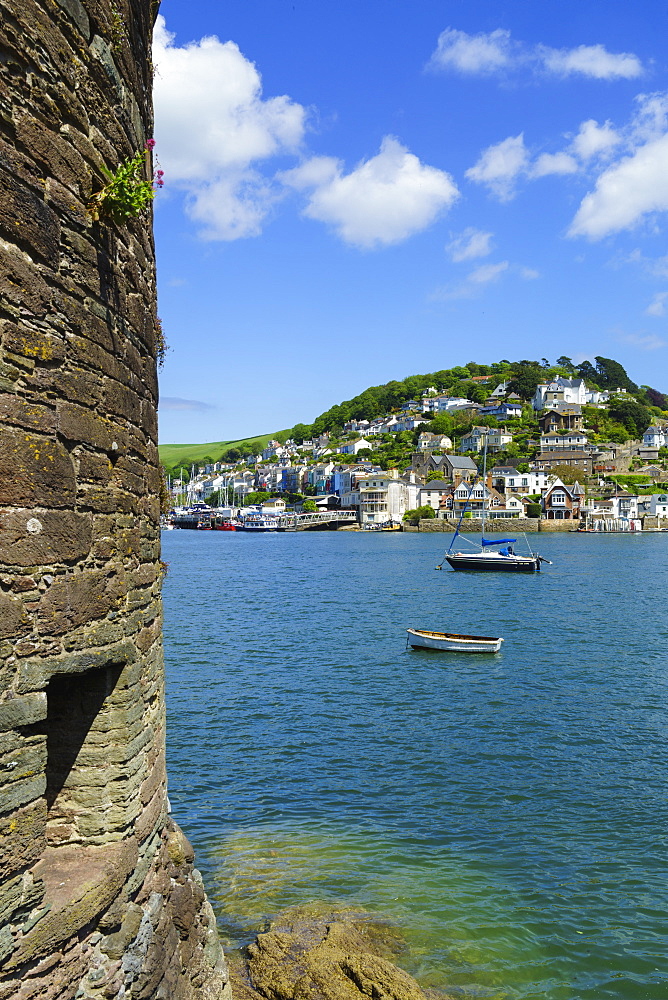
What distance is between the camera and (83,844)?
15.4ft

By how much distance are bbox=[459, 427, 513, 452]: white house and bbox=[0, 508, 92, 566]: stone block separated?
164 meters

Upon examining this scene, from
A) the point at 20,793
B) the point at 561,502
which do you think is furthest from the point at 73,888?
the point at 561,502

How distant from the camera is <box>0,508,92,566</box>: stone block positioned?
140 inches

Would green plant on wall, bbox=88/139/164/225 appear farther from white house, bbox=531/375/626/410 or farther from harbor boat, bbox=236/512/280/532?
white house, bbox=531/375/626/410

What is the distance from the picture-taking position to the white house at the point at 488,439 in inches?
6511

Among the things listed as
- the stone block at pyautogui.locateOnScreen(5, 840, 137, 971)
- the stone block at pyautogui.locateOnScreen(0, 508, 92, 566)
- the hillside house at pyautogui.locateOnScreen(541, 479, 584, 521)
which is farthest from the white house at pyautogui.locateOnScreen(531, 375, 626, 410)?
the stone block at pyautogui.locateOnScreen(0, 508, 92, 566)

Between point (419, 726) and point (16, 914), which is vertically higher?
point (16, 914)

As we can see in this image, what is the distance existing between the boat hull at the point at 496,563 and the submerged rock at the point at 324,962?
187 feet

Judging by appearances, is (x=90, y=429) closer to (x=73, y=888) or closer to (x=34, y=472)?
(x=34, y=472)

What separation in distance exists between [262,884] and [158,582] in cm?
665

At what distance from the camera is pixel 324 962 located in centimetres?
838

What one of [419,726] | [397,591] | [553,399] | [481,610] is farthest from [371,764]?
[553,399]

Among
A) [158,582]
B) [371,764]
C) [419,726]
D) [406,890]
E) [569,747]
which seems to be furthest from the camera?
[419,726]

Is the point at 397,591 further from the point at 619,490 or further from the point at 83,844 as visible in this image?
the point at 619,490
